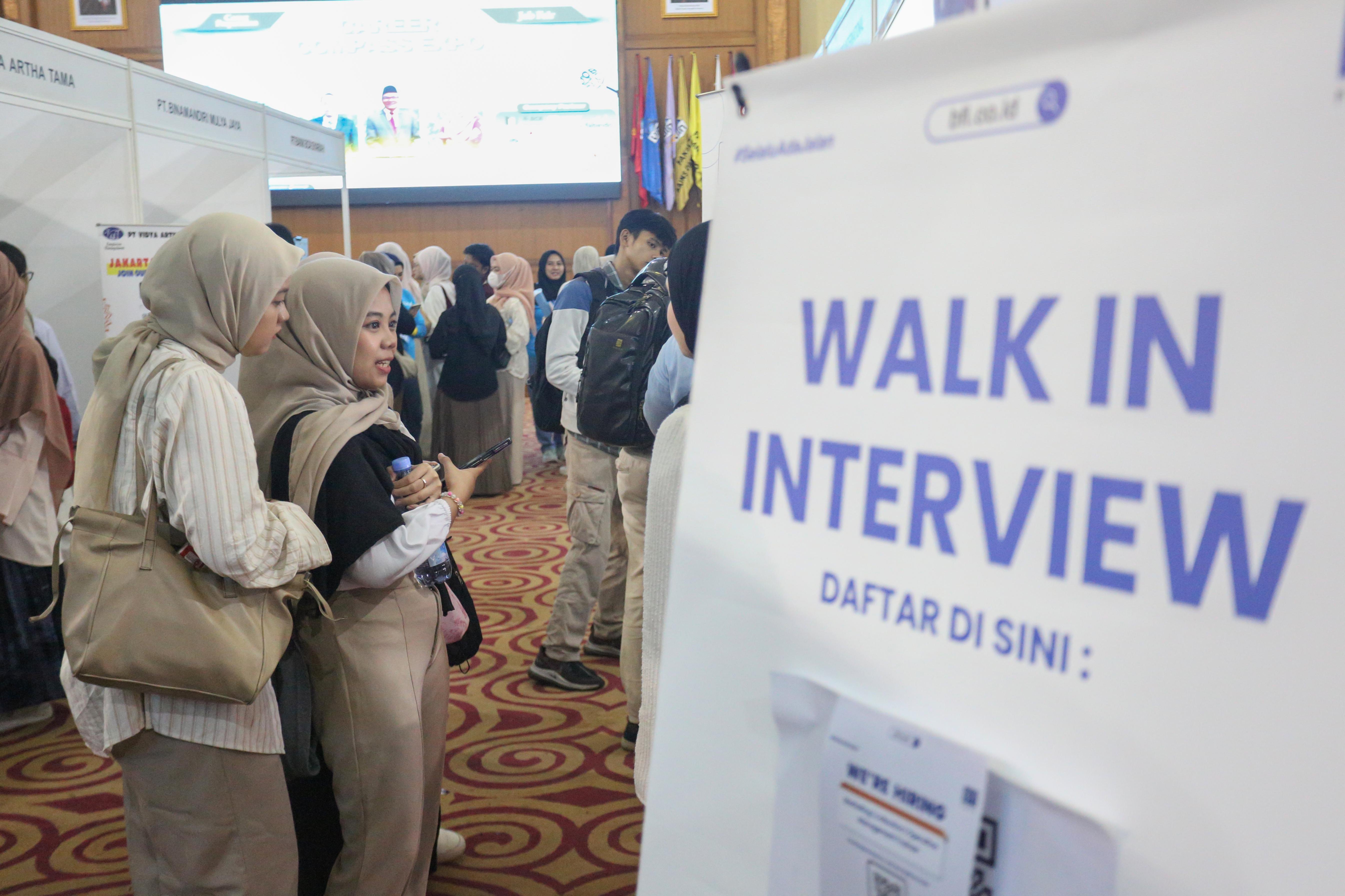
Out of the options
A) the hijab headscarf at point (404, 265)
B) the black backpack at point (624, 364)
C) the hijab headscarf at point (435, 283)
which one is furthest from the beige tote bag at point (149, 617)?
the hijab headscarf at point (404, 265)

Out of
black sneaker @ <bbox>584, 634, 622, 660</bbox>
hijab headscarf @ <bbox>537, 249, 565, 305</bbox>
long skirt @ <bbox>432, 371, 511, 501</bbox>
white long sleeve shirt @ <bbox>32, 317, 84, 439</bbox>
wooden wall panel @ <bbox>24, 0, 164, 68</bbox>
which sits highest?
wooden wall panel @ <bbox>24, 0, 164, 68</bbox>

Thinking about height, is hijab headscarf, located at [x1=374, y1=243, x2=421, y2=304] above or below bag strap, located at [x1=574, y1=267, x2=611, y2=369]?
above

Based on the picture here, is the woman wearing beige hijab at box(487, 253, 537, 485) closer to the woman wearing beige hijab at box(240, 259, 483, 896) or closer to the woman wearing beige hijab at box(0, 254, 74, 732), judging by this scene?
the woman wearing beige hijab at box(0, 254, 74, 732)

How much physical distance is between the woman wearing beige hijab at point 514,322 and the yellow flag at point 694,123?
348 centimetres

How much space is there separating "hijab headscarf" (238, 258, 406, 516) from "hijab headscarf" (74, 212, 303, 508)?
124 millimetres

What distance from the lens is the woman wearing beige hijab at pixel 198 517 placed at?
1323 millimetres

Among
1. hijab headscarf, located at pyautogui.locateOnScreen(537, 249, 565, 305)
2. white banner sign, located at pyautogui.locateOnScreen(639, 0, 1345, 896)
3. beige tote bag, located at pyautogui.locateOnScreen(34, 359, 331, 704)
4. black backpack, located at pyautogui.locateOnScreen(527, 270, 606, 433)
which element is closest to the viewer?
white banner sign, located at pyautogui.locateOnScreen(639, 0, 1345, 896)

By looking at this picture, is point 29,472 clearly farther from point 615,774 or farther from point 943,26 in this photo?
point 943,26

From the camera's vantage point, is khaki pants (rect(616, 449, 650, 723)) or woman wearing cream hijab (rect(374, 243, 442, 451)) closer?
khaki pants (rect(616, 449, 650, 723))

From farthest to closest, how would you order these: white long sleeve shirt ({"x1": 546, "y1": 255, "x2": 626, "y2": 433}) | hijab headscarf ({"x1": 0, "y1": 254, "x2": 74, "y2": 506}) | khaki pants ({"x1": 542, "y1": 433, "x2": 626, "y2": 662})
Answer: white long sleeve shirt ({"x1": 546, "y1": 255, "x2": 626, "y2": 433}), khaki pants ({"x1": 542, "y1": 433, "x2": 626, "y2": 662}), hijab headscarf ({"x1": 0, "y1": 254, "x2": 74, "y2": 506})

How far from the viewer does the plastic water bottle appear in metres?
1.65

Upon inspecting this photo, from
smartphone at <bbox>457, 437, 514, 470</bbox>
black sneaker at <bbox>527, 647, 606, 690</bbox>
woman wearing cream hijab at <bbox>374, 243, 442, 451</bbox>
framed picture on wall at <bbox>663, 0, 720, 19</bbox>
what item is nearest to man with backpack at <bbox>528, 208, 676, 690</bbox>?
black sneaker at <bbox>527, 647, 606, 690</bbox>

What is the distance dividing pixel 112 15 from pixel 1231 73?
1108 cm

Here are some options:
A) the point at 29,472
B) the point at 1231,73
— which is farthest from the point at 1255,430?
the point at 29,472
